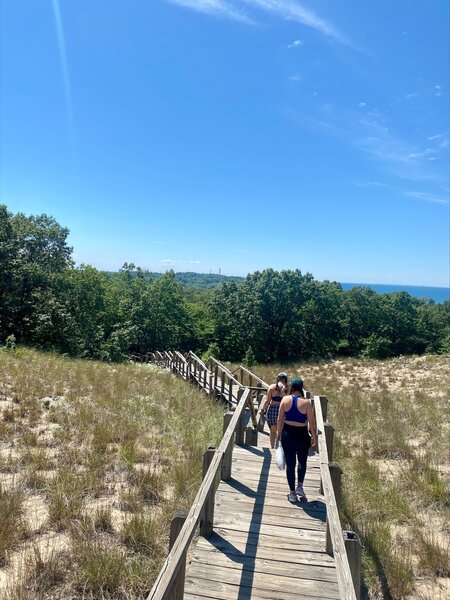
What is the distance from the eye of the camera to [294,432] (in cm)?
545

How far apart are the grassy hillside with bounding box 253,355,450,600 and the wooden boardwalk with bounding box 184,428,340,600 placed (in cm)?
85

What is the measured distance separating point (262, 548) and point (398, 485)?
3.85 metres

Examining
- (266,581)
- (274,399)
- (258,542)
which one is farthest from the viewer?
(274,399)

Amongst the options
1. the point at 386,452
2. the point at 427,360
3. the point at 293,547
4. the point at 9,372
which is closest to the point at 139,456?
the point at 293,547

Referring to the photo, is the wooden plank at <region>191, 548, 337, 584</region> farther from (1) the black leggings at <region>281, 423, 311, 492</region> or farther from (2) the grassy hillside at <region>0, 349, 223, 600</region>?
(1) the black leggings at <region>281, 423, 311, 492</region>

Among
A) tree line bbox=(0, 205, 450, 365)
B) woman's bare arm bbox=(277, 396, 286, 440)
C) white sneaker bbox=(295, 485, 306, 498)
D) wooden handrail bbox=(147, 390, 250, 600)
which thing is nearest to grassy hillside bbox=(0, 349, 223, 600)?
wooden handrail bbox=(147, 390, 250, 600)

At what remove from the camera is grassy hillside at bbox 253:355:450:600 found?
4.71m

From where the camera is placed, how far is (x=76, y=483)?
5.71 m

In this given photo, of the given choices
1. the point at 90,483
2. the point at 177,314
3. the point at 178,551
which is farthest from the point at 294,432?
the point at 177,314

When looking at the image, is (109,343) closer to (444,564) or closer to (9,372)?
(9,372)

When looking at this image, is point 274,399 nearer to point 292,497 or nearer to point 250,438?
point 250,438

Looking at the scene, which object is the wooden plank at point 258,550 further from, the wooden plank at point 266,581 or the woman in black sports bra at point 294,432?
the woman in black sports bra at point 294,432

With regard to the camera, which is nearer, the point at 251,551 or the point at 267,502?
the point at 251,551

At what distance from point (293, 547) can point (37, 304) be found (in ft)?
95.9
